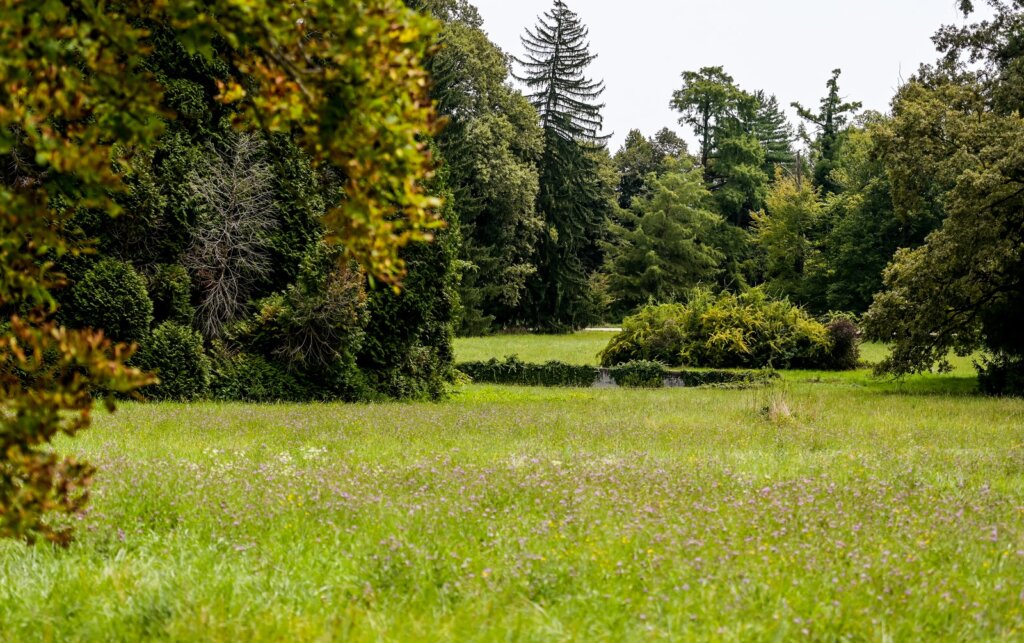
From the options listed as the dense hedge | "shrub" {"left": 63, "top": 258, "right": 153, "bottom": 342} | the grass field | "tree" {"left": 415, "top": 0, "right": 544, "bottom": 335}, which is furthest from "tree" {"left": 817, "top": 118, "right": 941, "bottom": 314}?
"shrub" {"left": 63, "top": 258, "right": 153, "bottom": 342}

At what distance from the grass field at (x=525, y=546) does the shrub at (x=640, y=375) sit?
16.8 metres

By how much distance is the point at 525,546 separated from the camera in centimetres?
533

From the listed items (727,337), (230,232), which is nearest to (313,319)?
(230,232)

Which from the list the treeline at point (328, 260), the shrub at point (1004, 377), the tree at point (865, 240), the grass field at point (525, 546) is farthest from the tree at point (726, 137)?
the grass field at point (525, 546)

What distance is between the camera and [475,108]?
46.4 meters

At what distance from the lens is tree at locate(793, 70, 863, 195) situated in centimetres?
6259

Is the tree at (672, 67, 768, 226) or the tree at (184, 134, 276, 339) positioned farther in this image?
the tree at (672, 67, 768, 226)

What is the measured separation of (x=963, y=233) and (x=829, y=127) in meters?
48.8

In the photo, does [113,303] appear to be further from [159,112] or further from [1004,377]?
[1004,377]

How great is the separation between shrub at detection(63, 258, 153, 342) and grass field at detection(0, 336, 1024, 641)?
5.74 metres

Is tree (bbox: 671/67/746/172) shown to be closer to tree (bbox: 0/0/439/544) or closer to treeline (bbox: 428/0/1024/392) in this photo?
treeline (bbox: 428/0/1024/392)

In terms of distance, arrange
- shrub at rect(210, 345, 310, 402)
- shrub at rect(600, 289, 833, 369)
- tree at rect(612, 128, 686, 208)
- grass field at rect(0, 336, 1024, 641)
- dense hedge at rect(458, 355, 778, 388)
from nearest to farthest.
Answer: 1. grass field at rect(0, 336, 1024, 641)
2. shrub at rect(210, 345, 310, 402)
3. dense hedge at rect(458, 355, 778, 388)
4. shrub at rect(600, 289, 833, 369)
5. tree at rect(612, 128, 686, 208)

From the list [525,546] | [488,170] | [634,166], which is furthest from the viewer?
[634,166]

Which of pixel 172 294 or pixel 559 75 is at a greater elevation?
pixel 559 75
